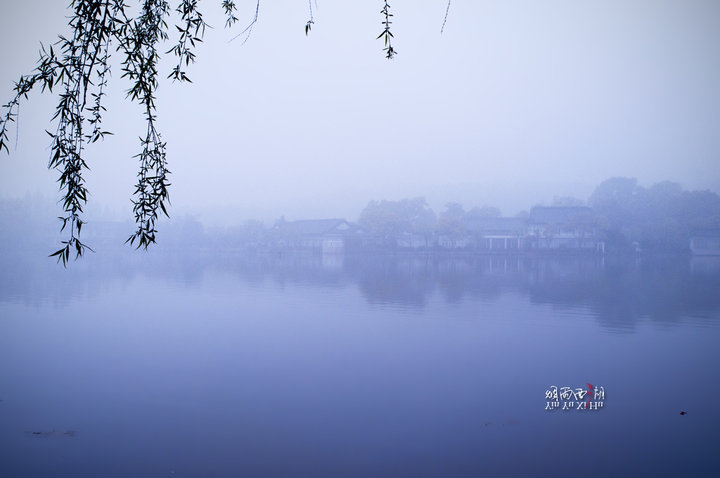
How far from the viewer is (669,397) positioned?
336 inches

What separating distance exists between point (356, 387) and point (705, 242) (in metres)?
59.8

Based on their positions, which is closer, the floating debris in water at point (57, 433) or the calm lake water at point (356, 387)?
the calm lake water at point (356, 387)

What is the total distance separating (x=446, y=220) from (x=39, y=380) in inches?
2049

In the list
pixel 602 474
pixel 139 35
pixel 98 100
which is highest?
pixel 139 35

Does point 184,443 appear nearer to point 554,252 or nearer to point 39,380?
point 39,380

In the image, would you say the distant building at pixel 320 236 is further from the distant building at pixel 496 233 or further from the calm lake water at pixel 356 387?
the calm lake water at pixel 356 387

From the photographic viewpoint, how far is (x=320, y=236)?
2421 inches

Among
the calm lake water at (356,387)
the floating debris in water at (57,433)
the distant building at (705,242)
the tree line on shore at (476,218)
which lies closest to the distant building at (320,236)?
the tree line on shore at (476,218)

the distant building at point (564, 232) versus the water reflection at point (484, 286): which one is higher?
the distant building at point (564, 232)

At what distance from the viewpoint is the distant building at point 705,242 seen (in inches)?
2106

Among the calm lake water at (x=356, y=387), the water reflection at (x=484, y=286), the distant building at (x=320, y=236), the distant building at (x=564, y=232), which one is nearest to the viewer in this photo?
the calm lake water at (x=356, y=387)

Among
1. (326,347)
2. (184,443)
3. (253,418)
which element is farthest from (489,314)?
(184,443)

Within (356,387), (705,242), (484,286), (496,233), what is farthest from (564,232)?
(356,387)

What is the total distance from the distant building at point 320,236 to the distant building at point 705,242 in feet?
125
